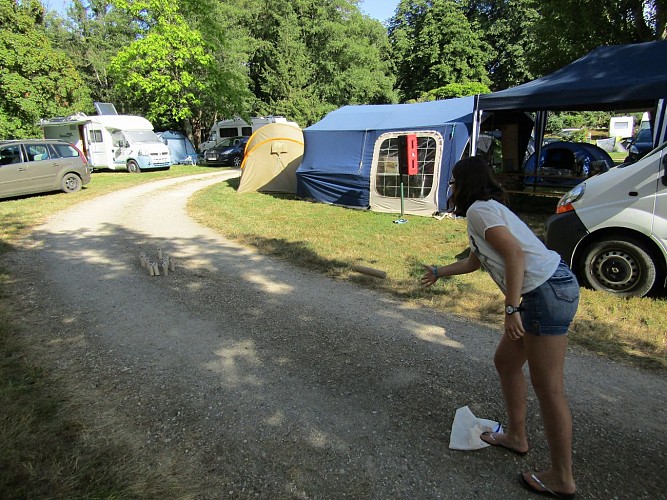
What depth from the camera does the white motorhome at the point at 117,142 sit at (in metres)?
22.4

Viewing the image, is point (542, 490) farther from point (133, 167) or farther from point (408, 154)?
point (133, 167)

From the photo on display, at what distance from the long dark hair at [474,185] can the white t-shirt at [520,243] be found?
7 centimetres

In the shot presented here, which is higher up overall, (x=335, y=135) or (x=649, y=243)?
(x=335, y=135)

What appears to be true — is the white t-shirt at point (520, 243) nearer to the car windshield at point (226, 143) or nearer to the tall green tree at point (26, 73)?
the tall green tree at point (26, 73)

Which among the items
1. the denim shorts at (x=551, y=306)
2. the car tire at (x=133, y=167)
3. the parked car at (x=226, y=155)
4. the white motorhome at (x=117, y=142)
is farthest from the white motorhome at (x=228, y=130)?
the denim shorts at (x=551, y=306)

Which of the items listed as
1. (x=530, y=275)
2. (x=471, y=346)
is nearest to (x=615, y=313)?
(x=471, y=346)

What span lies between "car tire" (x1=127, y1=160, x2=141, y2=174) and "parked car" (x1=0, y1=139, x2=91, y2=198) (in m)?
7.19

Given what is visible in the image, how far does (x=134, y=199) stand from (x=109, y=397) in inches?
464

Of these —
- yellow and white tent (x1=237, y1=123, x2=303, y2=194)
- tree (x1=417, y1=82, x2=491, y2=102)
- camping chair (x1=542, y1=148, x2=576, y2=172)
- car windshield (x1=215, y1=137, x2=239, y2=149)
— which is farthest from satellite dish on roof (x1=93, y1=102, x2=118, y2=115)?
camping chair (x1=542, y1=148, x2=576, y2=172)

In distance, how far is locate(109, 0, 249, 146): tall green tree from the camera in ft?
82.9

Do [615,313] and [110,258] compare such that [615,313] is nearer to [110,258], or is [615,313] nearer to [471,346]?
[471,346]

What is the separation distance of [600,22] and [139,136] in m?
20.7

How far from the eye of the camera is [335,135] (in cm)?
1210

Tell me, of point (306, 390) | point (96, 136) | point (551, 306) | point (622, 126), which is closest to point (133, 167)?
point (96, 136)
